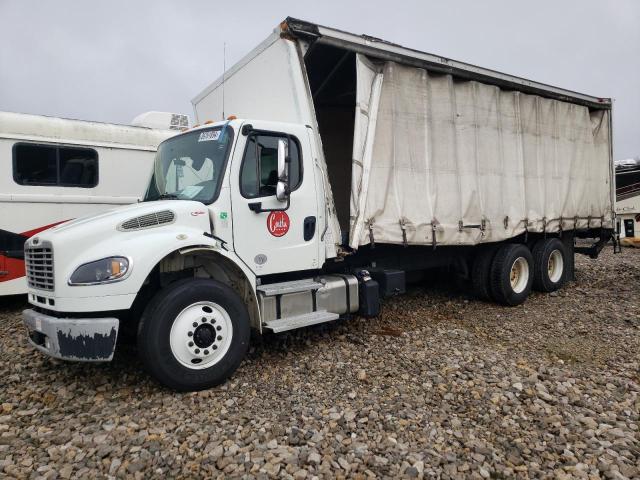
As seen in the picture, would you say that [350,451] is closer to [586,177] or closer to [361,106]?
[361,106]

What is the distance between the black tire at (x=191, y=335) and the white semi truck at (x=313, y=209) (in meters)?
0.01

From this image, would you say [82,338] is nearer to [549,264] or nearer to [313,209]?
[313,209]

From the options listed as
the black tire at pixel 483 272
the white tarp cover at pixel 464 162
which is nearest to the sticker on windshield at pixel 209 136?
the white tarp cover at pixel 464 162

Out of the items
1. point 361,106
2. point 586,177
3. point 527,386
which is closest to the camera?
point 527,386

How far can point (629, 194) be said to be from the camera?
20.1 m

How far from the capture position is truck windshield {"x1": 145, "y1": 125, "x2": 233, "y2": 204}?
4.76m

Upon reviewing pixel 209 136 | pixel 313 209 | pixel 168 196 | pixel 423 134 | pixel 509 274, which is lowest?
pixel 509 274

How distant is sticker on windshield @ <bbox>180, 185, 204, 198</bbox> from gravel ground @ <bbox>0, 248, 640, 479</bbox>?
6.33 feet

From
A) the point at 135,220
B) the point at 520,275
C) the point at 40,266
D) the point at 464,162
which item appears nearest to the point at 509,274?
the point at 520,275

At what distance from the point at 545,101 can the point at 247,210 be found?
6128mm

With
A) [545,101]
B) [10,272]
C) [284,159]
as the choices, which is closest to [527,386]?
[284,159]

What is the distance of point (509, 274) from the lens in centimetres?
755

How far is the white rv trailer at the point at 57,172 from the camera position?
7.01 meters

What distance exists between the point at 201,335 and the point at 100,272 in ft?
3.49
